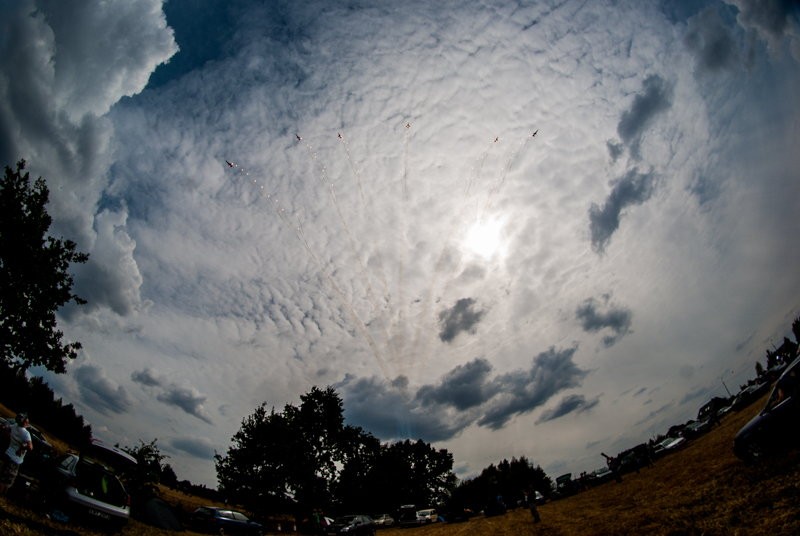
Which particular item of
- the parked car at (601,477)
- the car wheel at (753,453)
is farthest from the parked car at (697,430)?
the car wheel at (753,453)

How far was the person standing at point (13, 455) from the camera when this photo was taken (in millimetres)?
8820

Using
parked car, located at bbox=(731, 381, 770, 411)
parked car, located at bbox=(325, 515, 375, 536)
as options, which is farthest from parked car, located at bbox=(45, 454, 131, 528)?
parked car, located at bbox=(731, 381, 770, 411)

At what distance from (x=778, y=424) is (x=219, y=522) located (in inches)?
1053

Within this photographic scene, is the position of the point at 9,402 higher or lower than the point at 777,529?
higher

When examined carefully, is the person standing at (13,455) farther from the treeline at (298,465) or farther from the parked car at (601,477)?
the parked car at (601,477)

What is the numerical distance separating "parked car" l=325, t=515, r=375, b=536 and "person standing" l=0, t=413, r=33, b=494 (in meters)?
22.3

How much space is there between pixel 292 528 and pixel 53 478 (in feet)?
99.1

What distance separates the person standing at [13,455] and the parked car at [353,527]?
22.3m

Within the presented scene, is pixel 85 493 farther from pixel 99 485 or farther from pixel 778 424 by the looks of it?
pixel 778 424

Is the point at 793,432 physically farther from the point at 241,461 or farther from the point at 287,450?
the point at 241,461

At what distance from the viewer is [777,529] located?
6.61m

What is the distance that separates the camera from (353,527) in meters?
25.4

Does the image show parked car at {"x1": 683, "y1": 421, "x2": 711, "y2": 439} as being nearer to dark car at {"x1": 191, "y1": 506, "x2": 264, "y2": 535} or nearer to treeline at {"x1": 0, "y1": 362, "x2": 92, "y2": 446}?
dark car at {"x1": 191, "y1": 506, "x2": 264, "y2": 535}

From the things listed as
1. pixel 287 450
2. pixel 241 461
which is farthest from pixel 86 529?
pixel 241 461
